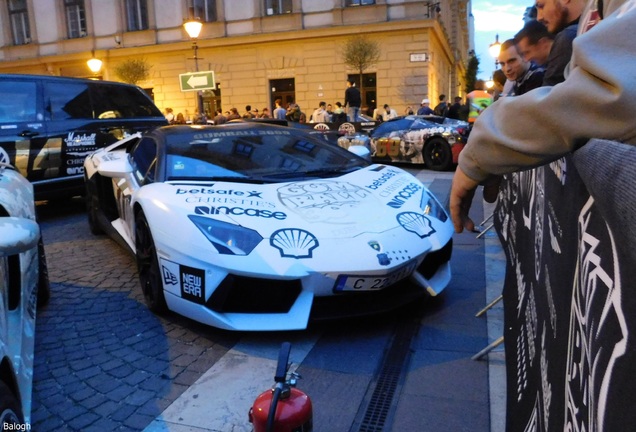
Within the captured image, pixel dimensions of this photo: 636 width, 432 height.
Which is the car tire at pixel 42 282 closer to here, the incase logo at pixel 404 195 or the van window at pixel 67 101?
the incase logo at pixel 404 195

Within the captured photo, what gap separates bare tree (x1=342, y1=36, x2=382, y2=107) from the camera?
78.1 feet

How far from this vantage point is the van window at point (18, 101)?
6.62 m

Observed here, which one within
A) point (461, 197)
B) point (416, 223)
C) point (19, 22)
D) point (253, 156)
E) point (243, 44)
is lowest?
point (416, 223)

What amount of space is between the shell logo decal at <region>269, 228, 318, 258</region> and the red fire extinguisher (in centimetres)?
125

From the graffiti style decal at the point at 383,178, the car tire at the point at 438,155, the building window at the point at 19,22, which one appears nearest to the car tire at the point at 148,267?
the graffiti style decal at the point at 383,178

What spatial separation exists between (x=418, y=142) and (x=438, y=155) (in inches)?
20.6

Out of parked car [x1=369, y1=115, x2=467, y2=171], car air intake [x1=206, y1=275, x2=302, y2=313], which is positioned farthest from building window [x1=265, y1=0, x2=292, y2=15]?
car air intake [x1=206, y1=275, x2=302, y2=313]

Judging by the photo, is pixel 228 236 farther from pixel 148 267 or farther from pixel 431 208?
pixel 431 208

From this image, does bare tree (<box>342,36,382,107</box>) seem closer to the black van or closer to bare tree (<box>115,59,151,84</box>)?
bare tree (<box>115,59,151,84</box>)

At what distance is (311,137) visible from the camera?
484cm

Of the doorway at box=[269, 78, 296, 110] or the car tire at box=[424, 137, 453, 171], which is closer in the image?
the car tire at box=[424, 137, 453, 171]

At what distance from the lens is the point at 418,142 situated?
1159 centimetres

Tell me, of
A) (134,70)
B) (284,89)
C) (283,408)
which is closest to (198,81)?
(283,408)

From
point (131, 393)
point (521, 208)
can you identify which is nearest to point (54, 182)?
point (131, 393)
